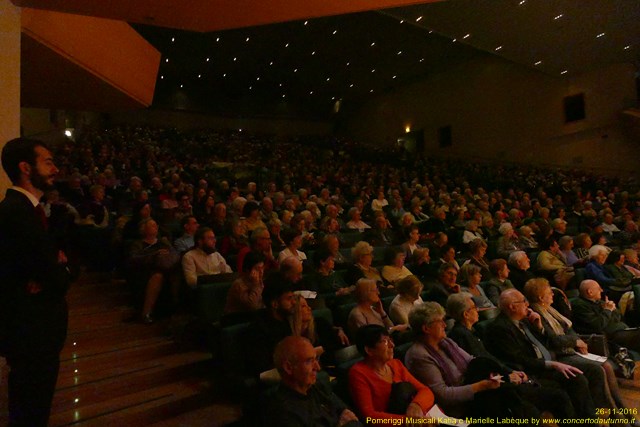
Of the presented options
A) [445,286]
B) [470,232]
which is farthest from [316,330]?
[470,232]

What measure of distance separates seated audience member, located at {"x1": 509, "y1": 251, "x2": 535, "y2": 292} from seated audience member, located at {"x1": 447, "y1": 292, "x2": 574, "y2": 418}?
5.47ft

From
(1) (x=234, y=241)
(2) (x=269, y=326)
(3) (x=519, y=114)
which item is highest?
(3) (x=519, y=114)

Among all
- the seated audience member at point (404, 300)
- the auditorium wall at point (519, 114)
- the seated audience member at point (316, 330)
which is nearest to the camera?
the seated audience member at point (316, 330)

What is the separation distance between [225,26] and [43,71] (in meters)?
1.96

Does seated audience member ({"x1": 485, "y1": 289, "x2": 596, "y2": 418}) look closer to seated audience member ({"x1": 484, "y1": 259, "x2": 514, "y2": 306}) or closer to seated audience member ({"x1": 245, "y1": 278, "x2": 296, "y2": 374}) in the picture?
seated audience member ({"x1": 484, "y1": 259, "x2": 514, "y2": 306})

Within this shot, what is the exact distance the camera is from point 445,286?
3545mm

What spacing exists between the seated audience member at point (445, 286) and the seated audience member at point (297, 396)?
1.80 meters

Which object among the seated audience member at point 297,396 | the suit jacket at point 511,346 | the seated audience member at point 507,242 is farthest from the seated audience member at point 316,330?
the seated audience member at point 507,242

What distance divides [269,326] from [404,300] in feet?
3.79

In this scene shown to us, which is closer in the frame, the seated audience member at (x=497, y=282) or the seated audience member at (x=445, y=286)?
the seated audience member at (x=445, y=286)

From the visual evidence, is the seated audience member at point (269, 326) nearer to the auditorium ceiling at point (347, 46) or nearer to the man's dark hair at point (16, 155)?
the man's dark hair at point (16, 155)

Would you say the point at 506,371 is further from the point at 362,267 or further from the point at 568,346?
the point at 362,267

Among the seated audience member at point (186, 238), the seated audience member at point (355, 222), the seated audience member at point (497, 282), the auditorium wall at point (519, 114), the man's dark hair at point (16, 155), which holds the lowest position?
the seated audience member at point (497, 282)

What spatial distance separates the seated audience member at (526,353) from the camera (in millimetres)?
2441
